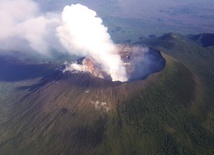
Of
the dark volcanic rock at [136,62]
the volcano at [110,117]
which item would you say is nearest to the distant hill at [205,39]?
Answer: the dark volcanic rock at [136,62]

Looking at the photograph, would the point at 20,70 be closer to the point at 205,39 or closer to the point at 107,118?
the point at 107,118

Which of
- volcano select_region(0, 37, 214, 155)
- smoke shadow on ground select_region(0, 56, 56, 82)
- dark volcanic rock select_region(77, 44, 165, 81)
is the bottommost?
smoke shadow on ground select_region(0, 56, 56, 82)

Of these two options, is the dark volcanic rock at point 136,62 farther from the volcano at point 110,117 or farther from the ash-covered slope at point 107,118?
the ash-covered slope at point 107,118

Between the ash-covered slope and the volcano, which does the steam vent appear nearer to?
the volcano

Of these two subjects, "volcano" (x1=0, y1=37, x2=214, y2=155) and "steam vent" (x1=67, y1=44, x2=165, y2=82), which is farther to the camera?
"steam vent" (x1=67, y1=44, x2=165, y2=82)

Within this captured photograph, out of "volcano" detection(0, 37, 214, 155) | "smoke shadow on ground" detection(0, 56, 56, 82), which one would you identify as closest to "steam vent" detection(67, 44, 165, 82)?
"volcano" detection(0, 37, 214, 155)

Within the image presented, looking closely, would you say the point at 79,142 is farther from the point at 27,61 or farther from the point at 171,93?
the point at 27,61

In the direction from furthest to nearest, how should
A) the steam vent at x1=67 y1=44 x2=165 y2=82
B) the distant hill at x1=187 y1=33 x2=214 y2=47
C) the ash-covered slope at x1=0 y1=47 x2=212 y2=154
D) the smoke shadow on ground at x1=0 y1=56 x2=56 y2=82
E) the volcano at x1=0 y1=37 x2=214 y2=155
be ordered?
1. the distant hill at x1=187 y1=33 x2=214 y2=47
2. the smoke shadow on ground at x1=0 y1=56 x2=56 y2=82
3. the steam vent at x1=67 y1=44 x2=165 y2=82
4. the ash-covered slope at x1=0 y1=47 x2=212 y2=154
5. the volcano at x1=0 y1=37 x2=214 y2=155
